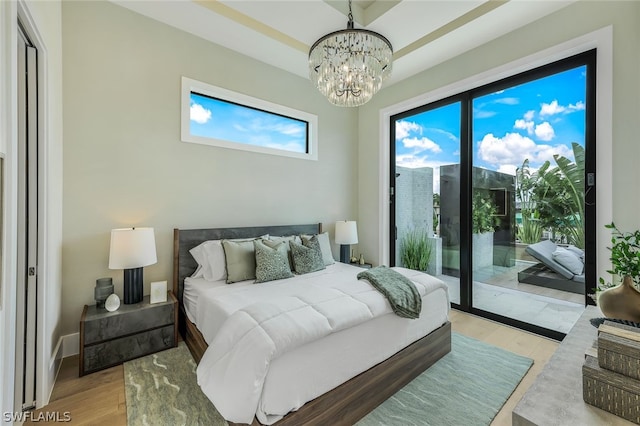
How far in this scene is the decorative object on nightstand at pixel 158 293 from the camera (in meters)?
2.48

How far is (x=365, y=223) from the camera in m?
4.46

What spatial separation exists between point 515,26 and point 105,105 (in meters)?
4.16

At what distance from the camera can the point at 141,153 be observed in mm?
2693

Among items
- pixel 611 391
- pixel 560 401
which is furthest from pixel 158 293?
pixel 611 391

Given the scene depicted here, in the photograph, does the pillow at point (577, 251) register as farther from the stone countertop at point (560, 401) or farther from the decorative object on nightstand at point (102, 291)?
the decorative object on nightstand at point (102, 291)

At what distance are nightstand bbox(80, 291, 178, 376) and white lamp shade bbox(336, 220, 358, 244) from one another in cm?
220

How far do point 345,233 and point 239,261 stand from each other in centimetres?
170

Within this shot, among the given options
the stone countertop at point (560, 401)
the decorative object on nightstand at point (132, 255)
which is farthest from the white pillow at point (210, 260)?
the stone countertop at point (560, 401)

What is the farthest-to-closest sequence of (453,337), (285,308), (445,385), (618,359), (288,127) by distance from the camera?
(288,127) → (453,337) → (445,385) → (285,308) → (618,359)

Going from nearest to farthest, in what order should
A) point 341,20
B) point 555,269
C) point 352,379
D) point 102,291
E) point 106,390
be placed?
1. point 352,379
2. point 106,390
3. point 102,291
4. point 555,269
5. point 341,20

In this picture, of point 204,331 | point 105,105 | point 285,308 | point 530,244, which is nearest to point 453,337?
point 530,244

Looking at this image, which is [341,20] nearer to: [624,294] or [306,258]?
[306,258]

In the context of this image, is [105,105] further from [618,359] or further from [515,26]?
[515,26]

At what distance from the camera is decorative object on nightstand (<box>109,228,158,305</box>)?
227 centimetres
